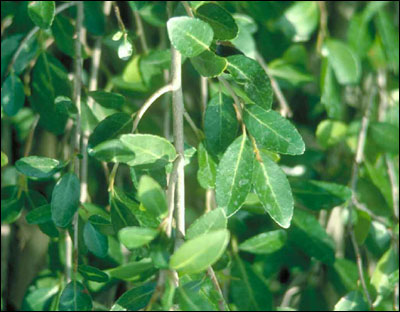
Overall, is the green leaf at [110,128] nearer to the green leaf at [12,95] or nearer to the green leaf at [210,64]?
the green leaf at [210,64]

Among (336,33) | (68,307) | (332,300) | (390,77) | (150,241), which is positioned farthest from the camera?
(336,33)

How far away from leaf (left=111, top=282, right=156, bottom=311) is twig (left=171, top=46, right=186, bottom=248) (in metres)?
0.06

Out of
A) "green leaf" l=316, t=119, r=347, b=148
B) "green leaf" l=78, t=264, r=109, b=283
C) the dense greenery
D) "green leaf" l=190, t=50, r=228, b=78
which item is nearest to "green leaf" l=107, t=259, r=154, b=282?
the dense greenery

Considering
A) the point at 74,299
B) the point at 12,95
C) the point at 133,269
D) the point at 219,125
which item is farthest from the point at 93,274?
the point at 12,95

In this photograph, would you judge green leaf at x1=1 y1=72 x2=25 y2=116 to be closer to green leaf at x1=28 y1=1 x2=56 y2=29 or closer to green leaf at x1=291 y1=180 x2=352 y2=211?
green leaf at x1=28 y1=1 x2=56 y2=29

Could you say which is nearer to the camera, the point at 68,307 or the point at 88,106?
the point at 68,307

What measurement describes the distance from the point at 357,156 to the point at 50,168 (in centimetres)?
59

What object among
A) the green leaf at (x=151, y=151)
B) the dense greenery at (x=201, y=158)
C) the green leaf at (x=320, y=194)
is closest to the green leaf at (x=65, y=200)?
the dense greenery at (x=201, y=158)

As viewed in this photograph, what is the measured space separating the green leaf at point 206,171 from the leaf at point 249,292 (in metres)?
0.25

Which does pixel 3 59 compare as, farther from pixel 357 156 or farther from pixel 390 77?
pixel 390 77

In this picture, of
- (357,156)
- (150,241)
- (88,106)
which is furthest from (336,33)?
(150,241)

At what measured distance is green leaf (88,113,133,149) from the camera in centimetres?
79

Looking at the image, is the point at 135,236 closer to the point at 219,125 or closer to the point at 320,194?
the point at 219,125

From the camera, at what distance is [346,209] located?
3.81ft
